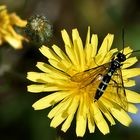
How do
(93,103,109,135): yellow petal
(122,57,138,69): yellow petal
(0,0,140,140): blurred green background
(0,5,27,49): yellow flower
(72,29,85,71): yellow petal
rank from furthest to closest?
(0,0,140,140): blurred green background, (0,5,27,49): yellow flower, (122,57,138,69): yellow petal, (72,29,85,71): yellow petal, (93,103,109,135): yellow petal

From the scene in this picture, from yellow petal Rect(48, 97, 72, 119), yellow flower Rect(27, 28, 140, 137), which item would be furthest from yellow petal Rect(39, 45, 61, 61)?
yellow petal Rect(48, 97, 72, 119)

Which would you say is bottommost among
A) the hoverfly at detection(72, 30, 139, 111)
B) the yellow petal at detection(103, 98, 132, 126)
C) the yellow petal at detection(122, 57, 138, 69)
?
the yellow petal at detection(103, 98, 132, 126)

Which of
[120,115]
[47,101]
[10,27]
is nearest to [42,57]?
[10,27]

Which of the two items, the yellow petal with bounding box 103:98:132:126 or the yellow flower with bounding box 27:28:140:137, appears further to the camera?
the yellow petal with bounding box 103:98:132:126

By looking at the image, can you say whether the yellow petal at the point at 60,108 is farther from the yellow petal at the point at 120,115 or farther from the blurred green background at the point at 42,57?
the blurred green background at the point at 42,57

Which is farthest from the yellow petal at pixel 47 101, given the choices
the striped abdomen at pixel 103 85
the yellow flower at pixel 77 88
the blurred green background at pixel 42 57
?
the blurred green background at pixel 42 57

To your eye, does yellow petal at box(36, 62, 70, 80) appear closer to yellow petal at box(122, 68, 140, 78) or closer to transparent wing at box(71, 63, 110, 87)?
transparent wing at box(71, 63, 110, 87)

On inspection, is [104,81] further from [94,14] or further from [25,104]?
[94,14]
